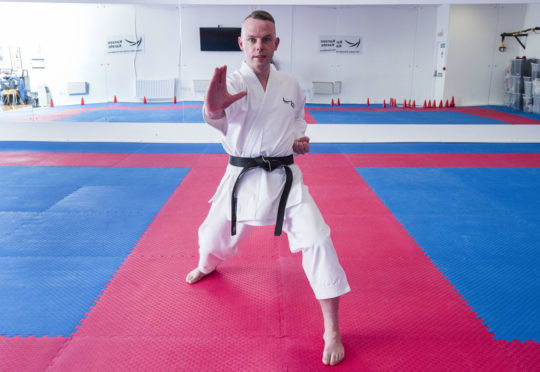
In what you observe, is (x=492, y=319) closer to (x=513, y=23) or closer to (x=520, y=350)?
(x=520, y=350)

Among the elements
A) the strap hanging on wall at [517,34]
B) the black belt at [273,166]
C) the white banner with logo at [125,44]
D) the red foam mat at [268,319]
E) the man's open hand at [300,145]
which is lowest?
the red foam mat at [268,319]

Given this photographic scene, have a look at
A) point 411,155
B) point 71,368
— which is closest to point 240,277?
point 71,368

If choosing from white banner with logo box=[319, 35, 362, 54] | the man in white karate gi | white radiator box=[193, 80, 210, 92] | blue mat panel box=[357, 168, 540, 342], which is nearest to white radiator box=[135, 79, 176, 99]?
white radiator box=[193, 80, 210, 92]

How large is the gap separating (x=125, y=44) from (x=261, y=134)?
6.46 metres

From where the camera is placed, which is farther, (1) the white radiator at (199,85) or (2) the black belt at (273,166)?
(1) the white radiator at (199,85)

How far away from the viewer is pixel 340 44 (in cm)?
791

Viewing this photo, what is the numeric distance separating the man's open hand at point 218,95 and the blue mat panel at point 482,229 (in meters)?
1.83

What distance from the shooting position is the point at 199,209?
4035 mm

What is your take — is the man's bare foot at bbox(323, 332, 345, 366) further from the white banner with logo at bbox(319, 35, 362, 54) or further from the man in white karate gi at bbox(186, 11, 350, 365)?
the white banner with logo at bbox(319, 35, 362, 54)

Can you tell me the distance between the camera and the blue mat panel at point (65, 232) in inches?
92.7

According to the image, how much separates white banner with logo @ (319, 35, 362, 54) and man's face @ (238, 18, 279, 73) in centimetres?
596

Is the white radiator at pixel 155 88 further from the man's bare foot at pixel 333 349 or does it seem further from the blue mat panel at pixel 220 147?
the man's bare foot at pixel 333 349

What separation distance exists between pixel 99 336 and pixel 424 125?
7.05m

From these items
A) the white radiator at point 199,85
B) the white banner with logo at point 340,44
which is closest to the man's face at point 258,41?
the white radiator at point 199,85
